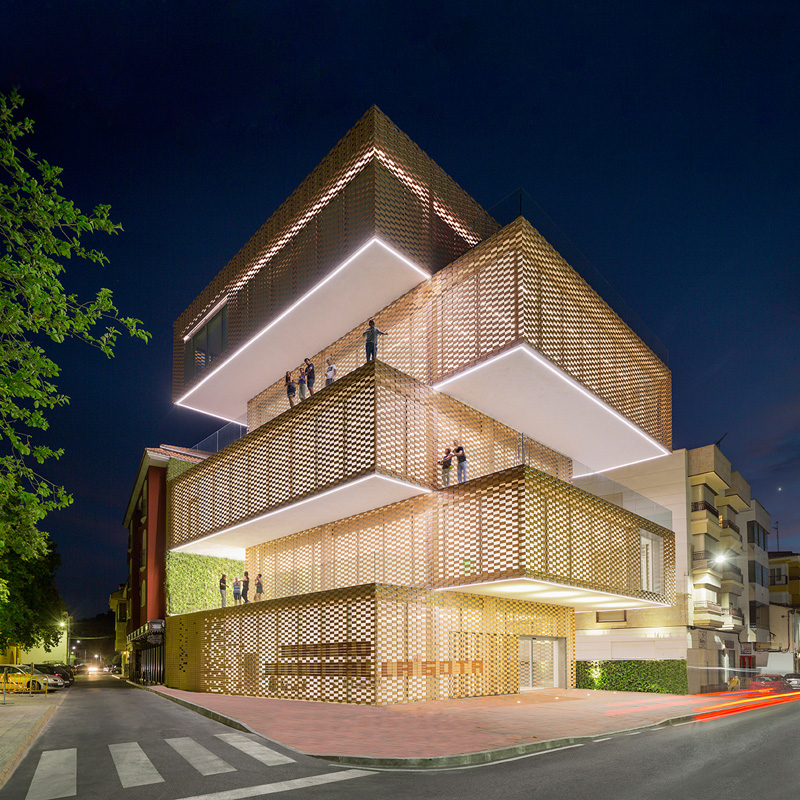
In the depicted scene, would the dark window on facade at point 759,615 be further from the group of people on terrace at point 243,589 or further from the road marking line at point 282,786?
the road marking line at point 282,786

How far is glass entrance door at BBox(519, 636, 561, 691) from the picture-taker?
24.4m

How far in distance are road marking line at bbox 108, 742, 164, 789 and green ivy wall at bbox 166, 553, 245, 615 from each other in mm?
18382

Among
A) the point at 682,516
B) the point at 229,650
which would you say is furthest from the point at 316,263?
the point at 682,516

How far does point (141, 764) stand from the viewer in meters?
8.90

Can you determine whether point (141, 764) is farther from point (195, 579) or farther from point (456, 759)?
point (195, 579)

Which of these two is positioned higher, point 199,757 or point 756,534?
point 756,534

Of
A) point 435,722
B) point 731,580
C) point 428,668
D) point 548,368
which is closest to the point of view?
point 435,722

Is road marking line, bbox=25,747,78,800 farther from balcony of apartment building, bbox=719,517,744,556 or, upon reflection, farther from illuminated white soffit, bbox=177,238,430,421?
balcony of apartment building, bbox=719,517,744,556

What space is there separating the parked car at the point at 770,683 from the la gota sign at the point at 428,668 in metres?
27.1

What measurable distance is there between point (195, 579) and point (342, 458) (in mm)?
12914

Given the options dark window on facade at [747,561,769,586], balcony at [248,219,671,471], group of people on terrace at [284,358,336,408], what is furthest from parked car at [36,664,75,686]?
dark window on facade at [747,561,769,586]

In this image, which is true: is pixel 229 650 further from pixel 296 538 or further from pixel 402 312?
pixel 402 312

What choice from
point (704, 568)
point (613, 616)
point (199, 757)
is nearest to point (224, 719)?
point (199, 757)

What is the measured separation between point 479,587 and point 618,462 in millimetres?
12035
